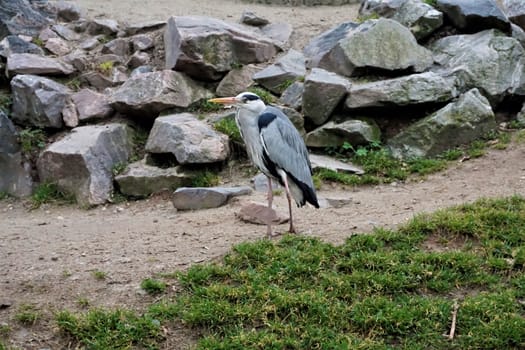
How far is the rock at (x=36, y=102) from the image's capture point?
8297 mm

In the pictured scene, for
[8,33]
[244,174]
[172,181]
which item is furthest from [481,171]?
[8,33]

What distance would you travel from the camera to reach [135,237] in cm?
593

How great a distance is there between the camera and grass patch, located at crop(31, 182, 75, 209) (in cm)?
756

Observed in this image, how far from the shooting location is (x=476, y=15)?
29.4ft

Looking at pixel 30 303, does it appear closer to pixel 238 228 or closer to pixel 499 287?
pixel 238 228

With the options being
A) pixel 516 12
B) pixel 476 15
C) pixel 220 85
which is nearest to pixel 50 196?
pixel 220 85

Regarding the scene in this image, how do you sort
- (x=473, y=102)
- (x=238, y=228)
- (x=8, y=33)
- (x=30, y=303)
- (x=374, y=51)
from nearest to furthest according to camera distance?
1. (x=30, y=303)
2. (x=238, y=228)
3. (x=473, y=102)
4. (x=374, y=51)
5. (x=8, y=33)

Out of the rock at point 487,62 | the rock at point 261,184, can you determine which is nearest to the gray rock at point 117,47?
the rock at point 261,184

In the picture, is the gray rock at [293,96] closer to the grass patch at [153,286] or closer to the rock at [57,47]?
the rock at [57,47]

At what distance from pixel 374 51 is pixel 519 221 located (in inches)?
146

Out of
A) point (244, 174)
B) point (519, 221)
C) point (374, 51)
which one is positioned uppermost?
point (374, 51)

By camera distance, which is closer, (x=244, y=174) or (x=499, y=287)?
(x=499, y=287)

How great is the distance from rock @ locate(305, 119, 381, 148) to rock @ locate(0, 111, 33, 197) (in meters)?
3.31

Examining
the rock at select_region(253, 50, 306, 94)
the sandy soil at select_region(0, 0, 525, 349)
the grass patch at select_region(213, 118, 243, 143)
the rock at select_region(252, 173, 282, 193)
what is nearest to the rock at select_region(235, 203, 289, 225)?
the sandy soil at select_region(0, 0, 525, 349)
